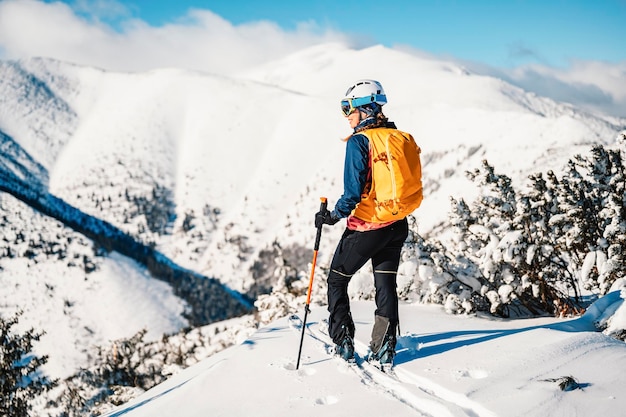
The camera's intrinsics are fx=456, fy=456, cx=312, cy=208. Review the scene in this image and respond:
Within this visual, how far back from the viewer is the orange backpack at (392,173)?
16.8ft

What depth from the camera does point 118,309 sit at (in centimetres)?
13200

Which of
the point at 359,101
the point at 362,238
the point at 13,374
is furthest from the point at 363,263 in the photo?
the point at 13,374

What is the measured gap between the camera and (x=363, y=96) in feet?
17.8

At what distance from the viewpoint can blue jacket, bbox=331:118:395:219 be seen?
5141mm

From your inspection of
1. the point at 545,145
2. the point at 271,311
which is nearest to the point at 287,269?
the point at 271,311

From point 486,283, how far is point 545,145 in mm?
152394

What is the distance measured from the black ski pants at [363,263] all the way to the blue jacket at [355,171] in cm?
48

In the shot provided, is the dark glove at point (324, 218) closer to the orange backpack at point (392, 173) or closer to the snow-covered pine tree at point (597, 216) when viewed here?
the orange backpack at point (392, 173)

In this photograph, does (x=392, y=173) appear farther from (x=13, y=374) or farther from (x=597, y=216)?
(x=13, y=374)

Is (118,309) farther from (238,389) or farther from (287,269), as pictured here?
(238,389)

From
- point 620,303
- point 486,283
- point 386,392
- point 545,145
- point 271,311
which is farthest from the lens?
point 545,145

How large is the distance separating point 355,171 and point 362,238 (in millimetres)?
836

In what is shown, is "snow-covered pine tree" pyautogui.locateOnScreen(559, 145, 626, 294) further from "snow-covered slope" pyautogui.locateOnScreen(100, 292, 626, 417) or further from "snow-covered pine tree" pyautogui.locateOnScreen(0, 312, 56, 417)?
"snow-covered pine tree" pyautogui.locateOnScreen(0, 312, 56, 417)

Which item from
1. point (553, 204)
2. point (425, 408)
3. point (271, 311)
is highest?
point (553, 204)
